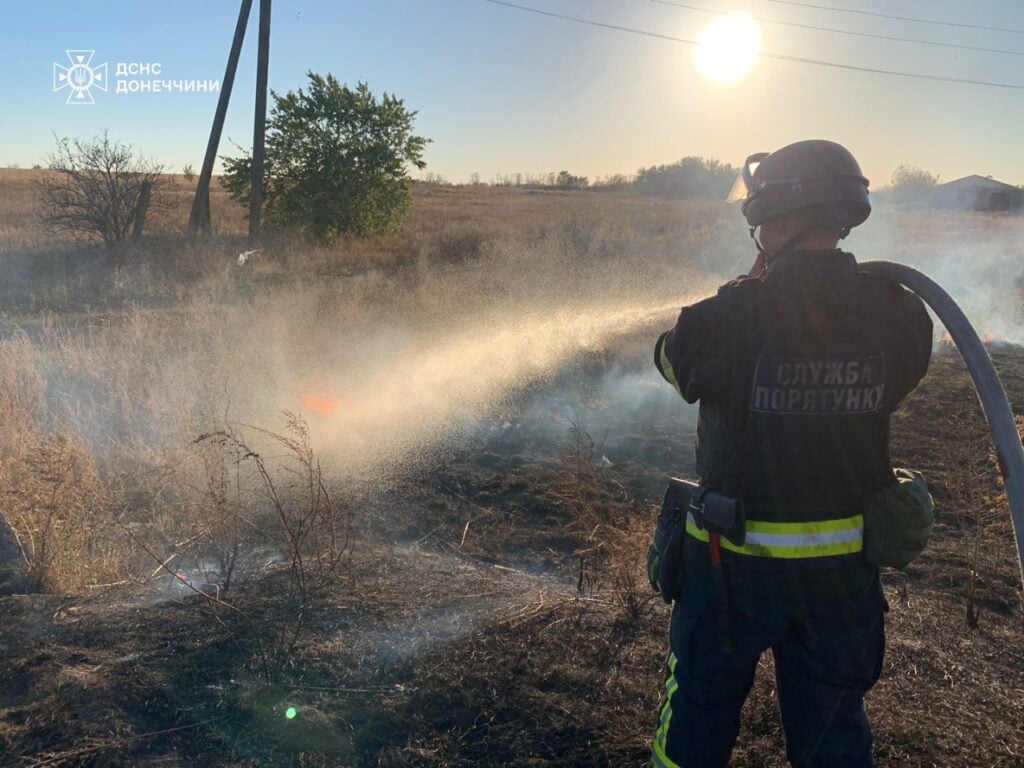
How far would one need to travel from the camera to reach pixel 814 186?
1.95m

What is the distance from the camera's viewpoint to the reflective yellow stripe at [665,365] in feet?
6.46

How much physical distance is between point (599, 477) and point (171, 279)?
1061 centimetres

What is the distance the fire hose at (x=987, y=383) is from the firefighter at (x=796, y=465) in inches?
4.2

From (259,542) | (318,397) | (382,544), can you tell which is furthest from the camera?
(318,397)

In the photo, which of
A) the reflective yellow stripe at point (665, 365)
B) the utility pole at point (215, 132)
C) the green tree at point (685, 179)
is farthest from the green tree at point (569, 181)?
the reflective yellow stripe at point (665, 365)

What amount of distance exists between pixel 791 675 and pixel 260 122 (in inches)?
679

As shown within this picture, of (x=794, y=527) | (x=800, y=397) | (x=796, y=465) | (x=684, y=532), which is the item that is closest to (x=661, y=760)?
(x=684, y=532)

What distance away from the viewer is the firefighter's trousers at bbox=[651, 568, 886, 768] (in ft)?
6.27

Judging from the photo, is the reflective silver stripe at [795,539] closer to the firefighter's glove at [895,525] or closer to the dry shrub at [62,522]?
the firefighter's glove at [895,525]

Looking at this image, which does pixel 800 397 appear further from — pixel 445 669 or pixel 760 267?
pixel 445 669

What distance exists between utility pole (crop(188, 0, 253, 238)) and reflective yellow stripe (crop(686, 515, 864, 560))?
1727 centimetres

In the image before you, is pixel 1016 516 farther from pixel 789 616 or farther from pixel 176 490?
pixel 176 490

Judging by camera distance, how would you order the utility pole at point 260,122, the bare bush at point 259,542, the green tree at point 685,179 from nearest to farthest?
the bare bush at point 259,542, the utility pole at point 260,122, the green tree at point 685,179

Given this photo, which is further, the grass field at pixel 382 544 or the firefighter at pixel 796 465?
the grass field at pixel 382 544
